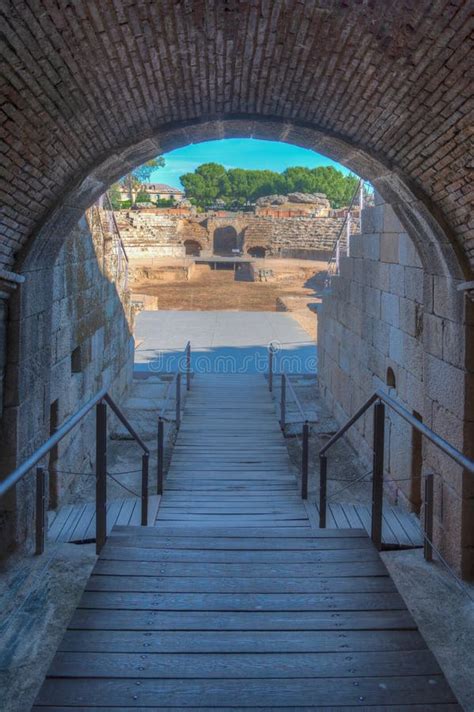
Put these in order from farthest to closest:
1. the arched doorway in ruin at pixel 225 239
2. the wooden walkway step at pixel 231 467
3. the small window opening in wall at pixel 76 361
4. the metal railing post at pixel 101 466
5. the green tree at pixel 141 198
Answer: the green tree at pixel 141 198 < the arched doorway in ruin at pixel 225 239 < the small window opening in wall at pixel 76 361 < the wooden walkway step at pixel 231 467 < the metal railing post at pixel 101 466

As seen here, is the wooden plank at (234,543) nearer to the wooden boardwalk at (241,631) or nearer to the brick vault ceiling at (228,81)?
the wooden boardwalk at (241,631)

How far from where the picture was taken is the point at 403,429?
7699 mm

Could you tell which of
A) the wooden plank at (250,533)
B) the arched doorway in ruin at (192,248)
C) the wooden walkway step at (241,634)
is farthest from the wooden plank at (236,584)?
the arched doorway in ruin at (192,248)

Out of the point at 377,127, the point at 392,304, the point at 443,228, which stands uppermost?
the point at 377,127

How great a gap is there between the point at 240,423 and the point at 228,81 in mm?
5639

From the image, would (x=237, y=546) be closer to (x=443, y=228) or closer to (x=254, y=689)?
(x=254, y=689)

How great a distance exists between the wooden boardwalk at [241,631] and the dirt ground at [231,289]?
14.7 m

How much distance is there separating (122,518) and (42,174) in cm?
295

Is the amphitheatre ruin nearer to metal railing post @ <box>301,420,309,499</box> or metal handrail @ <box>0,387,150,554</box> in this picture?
metal handrail @ <box>0,387,150,554</box>

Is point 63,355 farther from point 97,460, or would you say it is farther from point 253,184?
point 253,184

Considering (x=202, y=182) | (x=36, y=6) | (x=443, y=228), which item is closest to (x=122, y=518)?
(x=443, y=228)

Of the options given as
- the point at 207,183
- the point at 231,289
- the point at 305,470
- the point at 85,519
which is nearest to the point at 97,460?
the point at 85,519

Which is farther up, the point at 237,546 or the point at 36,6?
the point at 36,6

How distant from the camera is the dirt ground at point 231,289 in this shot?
24.2 meters
